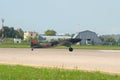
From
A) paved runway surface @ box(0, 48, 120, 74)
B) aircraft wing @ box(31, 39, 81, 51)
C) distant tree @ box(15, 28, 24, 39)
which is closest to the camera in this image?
paved runway surface @ box(0, 48, 120, 74)

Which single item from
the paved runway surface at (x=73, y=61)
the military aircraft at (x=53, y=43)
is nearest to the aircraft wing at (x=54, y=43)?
the military aircraft at (x=53, y=43)

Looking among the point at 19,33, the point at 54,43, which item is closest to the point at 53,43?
the point at 54,43

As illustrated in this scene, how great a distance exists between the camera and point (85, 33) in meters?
128

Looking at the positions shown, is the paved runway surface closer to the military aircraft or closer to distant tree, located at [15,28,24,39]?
the military aircraft

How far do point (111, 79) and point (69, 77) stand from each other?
124cm

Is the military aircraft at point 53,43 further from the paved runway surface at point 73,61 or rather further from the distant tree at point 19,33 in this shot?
the distant tree at point 19,33

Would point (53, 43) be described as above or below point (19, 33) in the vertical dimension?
below

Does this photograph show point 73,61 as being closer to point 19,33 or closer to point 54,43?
point 54,43

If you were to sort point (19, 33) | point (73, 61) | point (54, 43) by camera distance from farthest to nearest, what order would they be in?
point (19, 33) → point (54, 43) → point (73, 61)

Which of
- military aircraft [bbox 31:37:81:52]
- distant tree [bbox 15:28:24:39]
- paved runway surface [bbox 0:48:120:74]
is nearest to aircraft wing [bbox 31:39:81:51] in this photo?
military aircraft [bbox 31:37:81:52]

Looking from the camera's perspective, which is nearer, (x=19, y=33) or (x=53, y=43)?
(x=53, y=43)

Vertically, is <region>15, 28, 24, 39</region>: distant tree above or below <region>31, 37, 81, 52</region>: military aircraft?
above

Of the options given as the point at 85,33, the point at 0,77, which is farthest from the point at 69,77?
the point at 85,33

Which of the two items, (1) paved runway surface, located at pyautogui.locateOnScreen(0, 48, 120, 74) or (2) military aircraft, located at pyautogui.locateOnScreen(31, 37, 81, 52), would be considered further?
(2) military aircraft, located at pyautogui.locateOnScreen(31, 37, 81, 52)
